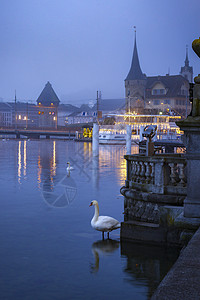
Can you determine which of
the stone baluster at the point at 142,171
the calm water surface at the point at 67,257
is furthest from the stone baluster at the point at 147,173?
the calm water surface at the point at 67,257

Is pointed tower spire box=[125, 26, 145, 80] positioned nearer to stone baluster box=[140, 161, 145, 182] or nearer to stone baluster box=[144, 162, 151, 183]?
stone baluster box=[140, 161, 145, 182]

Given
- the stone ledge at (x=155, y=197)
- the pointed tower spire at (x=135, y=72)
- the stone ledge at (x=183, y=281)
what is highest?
the pointed tower spire at (x=135, y=72)

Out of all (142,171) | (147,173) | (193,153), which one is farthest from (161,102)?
(193,153)

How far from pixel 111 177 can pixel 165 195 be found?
1883 centimetres

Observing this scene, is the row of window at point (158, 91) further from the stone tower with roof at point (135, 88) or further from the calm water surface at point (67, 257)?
the calm water surface at point (67, 257)

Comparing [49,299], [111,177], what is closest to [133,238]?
[49,299]

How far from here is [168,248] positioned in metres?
11.3

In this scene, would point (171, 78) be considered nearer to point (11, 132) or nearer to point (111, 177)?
point (11, 132)

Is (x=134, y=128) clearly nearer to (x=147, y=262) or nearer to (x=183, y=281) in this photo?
(x=147, y=262)

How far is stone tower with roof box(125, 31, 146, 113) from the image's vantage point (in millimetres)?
131500

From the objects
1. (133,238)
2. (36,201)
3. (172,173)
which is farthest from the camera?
(36,201)

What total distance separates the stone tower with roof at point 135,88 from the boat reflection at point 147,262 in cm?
11494

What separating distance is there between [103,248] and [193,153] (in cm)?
430

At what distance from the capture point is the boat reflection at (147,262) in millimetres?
10023
